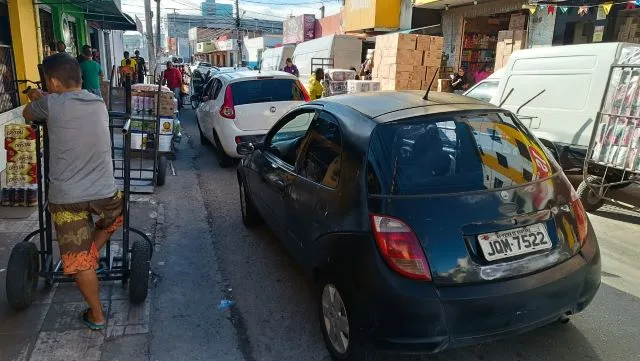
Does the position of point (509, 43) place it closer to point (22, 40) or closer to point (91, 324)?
point (22, 40)

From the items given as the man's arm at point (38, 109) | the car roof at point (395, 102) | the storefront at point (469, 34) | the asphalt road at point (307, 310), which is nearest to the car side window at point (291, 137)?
the car roof at point (395, 102)

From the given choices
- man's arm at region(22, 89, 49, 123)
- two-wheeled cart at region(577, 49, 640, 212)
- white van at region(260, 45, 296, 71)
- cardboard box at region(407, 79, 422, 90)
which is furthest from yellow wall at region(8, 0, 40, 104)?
white van at region(260, 45, 296, 71)

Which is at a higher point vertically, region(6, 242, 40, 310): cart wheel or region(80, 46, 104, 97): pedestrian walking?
region(80, 46, 104, 97): pedestrian walking

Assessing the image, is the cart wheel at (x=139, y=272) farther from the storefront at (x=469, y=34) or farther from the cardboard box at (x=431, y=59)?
the storefront at (x=469, y=34)

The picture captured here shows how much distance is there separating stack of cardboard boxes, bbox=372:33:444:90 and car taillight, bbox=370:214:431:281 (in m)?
10.9

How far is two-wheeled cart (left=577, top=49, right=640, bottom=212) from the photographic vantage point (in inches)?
201

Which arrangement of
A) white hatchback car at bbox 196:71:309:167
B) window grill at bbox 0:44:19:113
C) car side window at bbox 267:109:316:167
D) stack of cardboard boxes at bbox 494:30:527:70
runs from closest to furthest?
car side window at bbox 267:109:316:167, window grill at bbox 0:44:19:113, white hatchback car at bbox 196:71:309:167, stack of cardboard boxes at bbox 494:30:527:70

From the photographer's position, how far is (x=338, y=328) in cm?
277

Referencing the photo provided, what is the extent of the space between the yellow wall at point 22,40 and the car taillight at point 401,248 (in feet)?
21.8

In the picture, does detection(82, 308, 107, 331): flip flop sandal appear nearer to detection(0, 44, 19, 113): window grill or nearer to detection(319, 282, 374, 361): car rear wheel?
detection(319, 282, 374, 361): car rear wheel

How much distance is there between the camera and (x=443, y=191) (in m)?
2.58

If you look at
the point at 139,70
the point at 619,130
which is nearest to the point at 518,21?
the point at 619,130

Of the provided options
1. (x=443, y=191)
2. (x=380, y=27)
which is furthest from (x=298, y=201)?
(x=380, y=27)

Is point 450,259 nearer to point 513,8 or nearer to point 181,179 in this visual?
point 181,179
